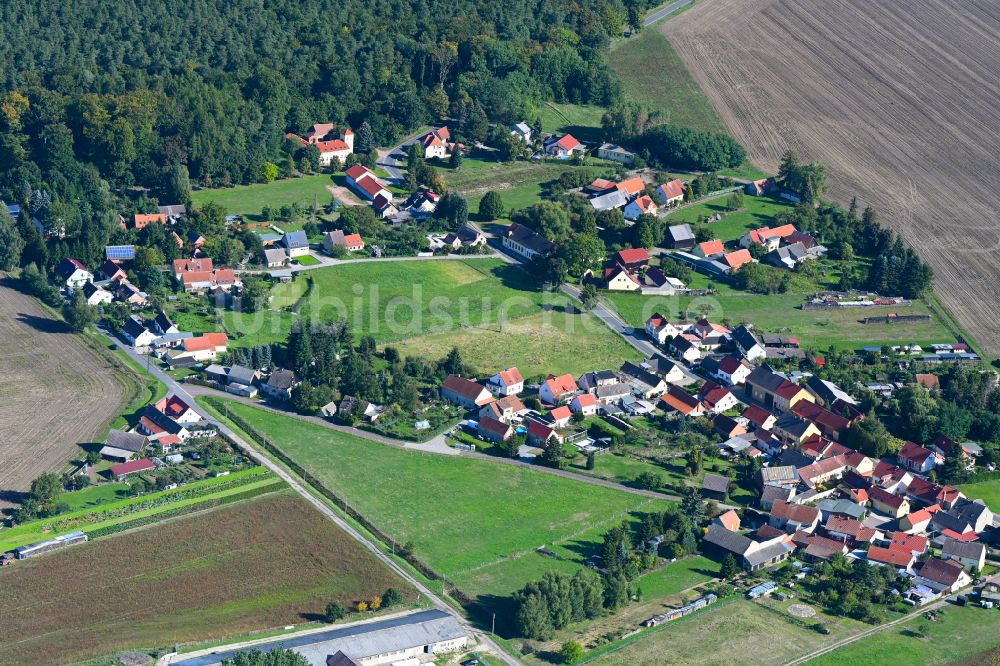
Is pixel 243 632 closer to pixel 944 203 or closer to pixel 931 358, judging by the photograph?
pixel 931 358

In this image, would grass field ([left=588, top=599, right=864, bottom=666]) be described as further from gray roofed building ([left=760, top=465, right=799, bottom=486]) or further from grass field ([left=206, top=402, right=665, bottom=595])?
gray roofed building ([left=760, top=465, right=799, bottom=486])

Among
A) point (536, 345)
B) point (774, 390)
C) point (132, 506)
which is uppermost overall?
point (774, 390)

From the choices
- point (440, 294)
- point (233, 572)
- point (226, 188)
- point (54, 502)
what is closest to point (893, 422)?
point (440, 294)

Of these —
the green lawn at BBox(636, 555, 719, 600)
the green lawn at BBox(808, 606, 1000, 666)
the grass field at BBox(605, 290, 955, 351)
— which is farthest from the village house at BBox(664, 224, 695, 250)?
the green lawn at BBox(808, 606, 1000, 666)

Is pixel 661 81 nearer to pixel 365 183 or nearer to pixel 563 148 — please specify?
pixel 563 148

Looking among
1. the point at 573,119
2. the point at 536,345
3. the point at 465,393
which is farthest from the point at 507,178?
the point at 465,393

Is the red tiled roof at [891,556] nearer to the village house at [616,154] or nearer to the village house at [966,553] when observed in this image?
the village house at [966,553]
